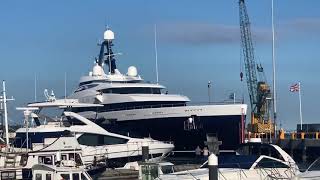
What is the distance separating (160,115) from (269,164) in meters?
21.0

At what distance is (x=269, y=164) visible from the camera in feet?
83.8

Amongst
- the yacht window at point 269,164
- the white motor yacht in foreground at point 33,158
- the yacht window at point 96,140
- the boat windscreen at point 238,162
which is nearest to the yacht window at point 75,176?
the white motor yacht in foreground at point 33,158

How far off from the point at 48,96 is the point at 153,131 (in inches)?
329

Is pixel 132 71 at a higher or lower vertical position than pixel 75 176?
higher

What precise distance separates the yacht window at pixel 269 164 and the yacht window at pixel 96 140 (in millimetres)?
17246

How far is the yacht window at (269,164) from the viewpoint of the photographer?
25.4 meters

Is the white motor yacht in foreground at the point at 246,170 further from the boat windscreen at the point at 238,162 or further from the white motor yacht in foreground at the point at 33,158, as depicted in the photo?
the white motor yacht in foreground at the point at 33,158

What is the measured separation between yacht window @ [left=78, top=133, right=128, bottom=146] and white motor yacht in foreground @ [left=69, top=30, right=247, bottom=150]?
4.33ft

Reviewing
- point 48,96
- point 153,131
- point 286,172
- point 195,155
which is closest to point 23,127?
point 48,96

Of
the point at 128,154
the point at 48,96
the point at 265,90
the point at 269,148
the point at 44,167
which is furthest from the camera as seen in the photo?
the point at 265,90

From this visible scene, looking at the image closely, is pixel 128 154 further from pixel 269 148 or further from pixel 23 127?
pixel 269 148

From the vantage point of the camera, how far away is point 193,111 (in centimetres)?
4531

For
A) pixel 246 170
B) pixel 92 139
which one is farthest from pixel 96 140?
pixel 246 170

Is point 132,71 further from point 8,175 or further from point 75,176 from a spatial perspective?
point 75,176
